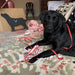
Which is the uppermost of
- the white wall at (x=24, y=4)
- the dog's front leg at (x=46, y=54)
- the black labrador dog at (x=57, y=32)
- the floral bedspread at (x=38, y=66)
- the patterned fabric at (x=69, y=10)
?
the white wall at (x=24, y=4)

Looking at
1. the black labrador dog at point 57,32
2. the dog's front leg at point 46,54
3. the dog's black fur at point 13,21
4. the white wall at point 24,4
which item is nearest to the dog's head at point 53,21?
the black labrador dog at point 57,32

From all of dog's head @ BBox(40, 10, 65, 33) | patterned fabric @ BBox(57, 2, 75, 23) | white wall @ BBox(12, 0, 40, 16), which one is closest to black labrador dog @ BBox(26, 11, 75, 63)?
dog's head @ BBox(40, 10, 65, 33)

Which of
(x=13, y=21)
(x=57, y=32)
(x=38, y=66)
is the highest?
(x=13, y=21)

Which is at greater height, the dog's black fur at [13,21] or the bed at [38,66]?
the dog's black fur at [13,21]

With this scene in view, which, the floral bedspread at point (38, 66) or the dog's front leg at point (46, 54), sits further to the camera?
the dog's front leg at point (46, 54)

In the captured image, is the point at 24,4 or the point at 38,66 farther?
the point at 24,4

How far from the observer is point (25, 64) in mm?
778

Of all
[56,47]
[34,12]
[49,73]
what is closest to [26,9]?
[34,12]

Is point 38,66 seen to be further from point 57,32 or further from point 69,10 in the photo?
point 69,10

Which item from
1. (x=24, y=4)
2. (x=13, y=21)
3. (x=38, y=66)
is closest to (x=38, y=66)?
(x=38, y=66)

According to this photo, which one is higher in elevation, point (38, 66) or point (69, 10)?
point (69, 10)

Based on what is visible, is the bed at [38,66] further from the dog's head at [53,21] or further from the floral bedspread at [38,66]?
the dog's head at [53,21]

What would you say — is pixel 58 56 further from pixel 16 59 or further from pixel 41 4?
pixel 41 4

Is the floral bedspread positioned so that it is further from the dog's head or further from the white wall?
the white wall
